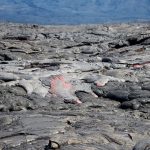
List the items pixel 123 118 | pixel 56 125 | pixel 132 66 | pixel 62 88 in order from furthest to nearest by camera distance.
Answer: pixel 132 66
pixel 62 88
pixel 123 118
pixel 56 125

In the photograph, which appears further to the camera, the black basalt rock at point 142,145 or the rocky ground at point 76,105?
the rocky ground at point 76,105

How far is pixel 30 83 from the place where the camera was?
1986 cm

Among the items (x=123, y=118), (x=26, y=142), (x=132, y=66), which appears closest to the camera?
(x=26, y=142)

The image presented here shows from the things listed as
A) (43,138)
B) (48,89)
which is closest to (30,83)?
(48,89)

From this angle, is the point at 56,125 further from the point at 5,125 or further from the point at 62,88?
the point at 62,88

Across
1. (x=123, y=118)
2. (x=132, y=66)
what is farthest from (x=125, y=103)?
(x=132, y=66)

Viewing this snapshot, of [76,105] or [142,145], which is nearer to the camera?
[142,145]

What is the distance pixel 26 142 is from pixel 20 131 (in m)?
0.76

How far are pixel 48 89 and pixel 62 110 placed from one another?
2696mm

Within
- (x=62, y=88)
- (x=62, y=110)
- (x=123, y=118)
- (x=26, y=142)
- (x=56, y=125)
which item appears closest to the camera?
(x=26, y=142)

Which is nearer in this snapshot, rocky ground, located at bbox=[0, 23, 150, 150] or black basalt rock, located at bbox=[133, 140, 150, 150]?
black basalt rock, located at bbox=[133, 140, 150, 150]

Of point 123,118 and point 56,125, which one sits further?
point 123,118

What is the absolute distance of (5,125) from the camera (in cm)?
1515

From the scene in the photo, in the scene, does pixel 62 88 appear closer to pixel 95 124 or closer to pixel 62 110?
pixel 62 110
